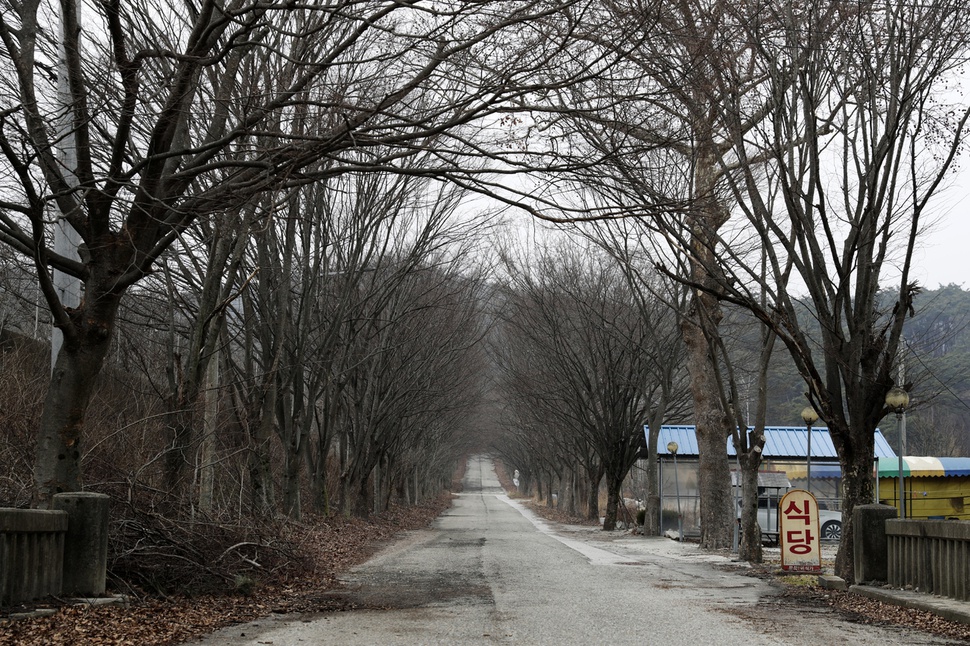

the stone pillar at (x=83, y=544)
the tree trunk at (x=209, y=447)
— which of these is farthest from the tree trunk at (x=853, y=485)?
the stone pillar at (x=83, y=544)

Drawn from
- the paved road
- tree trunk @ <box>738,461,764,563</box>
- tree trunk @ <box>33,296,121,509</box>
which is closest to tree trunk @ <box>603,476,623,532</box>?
tree trunk @ <box>738,461,764,563</box>

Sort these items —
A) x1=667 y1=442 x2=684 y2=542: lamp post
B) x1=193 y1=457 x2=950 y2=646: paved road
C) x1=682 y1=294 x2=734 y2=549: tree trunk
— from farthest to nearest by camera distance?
x1=667 y1=442 x2=684 y2=542: lamp post < x1=682 y1=294 x2=734 y2=549: tree trunk < x1=193 y1=457 x2=950 y2=646: paved road

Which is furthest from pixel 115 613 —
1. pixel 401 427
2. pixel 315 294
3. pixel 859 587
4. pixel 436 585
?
pixel 401 427

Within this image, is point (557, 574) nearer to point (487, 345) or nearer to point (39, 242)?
point (39, 242)

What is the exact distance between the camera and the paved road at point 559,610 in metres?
8.19

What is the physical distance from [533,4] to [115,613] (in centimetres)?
647

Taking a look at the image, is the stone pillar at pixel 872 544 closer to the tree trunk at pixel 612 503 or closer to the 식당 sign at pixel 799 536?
the 식당 sign at pixel 799 536

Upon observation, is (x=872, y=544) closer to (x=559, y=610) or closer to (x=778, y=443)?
(x=559, y=610)

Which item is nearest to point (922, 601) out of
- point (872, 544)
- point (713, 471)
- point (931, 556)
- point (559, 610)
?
point (931, 556)

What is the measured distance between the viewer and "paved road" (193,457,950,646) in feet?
26.9

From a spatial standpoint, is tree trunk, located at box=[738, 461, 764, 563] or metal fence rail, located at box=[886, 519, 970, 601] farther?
tree trunk, located at box=[738, 461, 764, 563]

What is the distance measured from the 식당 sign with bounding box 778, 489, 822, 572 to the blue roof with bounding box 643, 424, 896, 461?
1627cm

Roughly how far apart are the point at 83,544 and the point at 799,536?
34.3ft

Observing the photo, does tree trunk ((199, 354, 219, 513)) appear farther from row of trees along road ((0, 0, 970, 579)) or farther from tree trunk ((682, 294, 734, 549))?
tree trunk ((682, 294, 734, 549))
